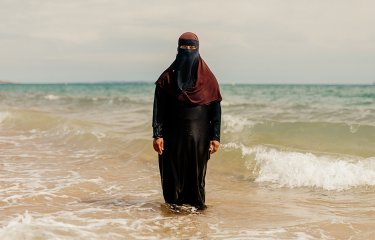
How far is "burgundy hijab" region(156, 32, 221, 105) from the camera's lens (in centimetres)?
549

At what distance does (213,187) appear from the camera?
26.3ft

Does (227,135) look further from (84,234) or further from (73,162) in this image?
(84,234)

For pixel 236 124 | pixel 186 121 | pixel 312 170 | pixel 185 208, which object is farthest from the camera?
pixel 236 124

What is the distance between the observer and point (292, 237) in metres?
4.95

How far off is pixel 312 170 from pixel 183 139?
12.7 ft

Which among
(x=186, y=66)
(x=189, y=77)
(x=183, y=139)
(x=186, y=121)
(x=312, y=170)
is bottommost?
(x=312, y=170)

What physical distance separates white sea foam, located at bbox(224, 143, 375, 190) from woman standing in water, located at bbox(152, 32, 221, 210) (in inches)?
115

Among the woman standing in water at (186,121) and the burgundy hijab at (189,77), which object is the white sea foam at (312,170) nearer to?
the woman standing in water at (186,121)

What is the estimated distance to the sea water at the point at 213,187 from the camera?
5238 millimetres

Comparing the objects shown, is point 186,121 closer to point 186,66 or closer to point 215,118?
point 215,118

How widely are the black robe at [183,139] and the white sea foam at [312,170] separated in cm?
290

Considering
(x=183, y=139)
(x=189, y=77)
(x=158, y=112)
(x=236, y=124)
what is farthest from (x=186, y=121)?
(x=236, y=124)

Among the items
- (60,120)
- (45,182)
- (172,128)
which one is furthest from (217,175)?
(60,120)

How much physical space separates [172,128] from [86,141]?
8462 millimetres
